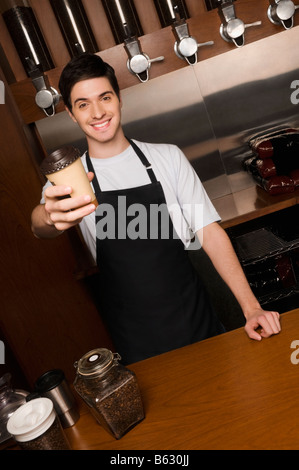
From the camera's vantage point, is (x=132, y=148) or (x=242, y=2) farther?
(x=242, y=2)

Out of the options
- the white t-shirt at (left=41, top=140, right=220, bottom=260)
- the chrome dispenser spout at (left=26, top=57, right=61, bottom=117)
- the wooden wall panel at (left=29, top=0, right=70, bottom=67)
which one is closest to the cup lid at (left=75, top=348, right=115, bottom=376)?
the white t-shirt at (left=41, top=140, right=220, bottom=260)

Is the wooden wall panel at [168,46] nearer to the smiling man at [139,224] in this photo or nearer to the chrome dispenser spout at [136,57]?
the chrome dispenser spout at [136,57]

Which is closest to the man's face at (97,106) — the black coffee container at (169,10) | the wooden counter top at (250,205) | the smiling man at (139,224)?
the smiling man at (139,224)

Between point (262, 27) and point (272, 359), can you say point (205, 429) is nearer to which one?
point (272, 359)

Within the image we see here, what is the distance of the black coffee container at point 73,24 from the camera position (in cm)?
217

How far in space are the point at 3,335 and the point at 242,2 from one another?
2.19m

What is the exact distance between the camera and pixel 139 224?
5.92 ft

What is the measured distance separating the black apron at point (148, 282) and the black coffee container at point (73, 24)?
2.80 ft


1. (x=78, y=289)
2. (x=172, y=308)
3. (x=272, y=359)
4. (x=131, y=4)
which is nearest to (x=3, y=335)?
(x=78, y=289)

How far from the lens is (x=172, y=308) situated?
1.77m
